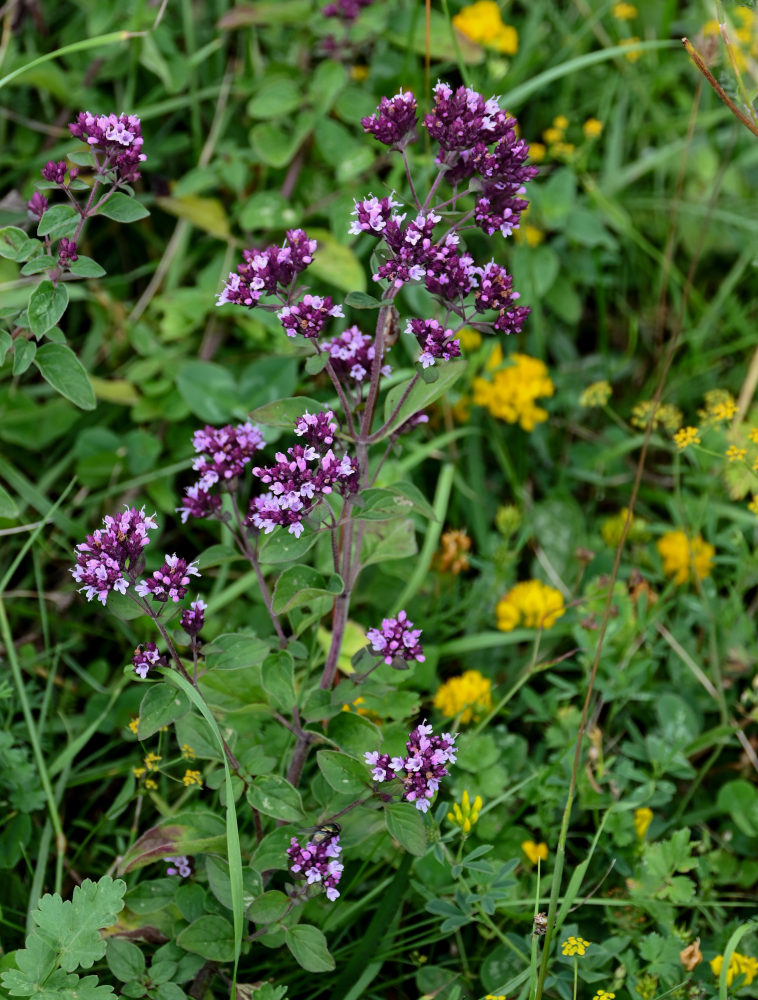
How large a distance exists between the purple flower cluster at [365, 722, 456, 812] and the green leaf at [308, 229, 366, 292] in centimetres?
173

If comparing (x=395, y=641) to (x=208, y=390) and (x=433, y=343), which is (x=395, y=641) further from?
(x=208, y=390)

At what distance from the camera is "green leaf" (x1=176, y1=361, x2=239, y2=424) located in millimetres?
2980

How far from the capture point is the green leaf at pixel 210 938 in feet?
6.16

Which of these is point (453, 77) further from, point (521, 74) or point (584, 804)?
point (584, 804)

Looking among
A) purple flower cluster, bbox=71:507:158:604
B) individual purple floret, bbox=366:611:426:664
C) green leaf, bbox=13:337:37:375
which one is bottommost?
individual purple floret, bbox=366:611:426:664

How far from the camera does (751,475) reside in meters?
2.95

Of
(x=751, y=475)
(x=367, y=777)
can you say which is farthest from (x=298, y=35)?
(x=367, y=777)

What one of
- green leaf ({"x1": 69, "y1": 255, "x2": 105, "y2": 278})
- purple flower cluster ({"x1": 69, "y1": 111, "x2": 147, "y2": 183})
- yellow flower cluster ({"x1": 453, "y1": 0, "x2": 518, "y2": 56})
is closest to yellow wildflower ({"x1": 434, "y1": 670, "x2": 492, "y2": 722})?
green leaf ({"x1": 69, "y1": 255, "x2": 105, "y2": 278})

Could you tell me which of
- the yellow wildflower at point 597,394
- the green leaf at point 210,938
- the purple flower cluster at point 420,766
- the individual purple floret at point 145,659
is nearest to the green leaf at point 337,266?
the yellow wildflower at point 597,394

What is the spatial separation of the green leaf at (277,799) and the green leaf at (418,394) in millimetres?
731

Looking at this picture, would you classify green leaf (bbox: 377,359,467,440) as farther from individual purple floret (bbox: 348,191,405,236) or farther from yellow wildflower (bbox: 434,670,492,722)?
yellow wildflower (bbox: 434,670,492,722)

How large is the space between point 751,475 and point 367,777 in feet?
5.51

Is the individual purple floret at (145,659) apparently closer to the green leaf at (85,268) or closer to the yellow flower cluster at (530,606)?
the green leaf at (85,268)

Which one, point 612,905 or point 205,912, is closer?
point 205,912
